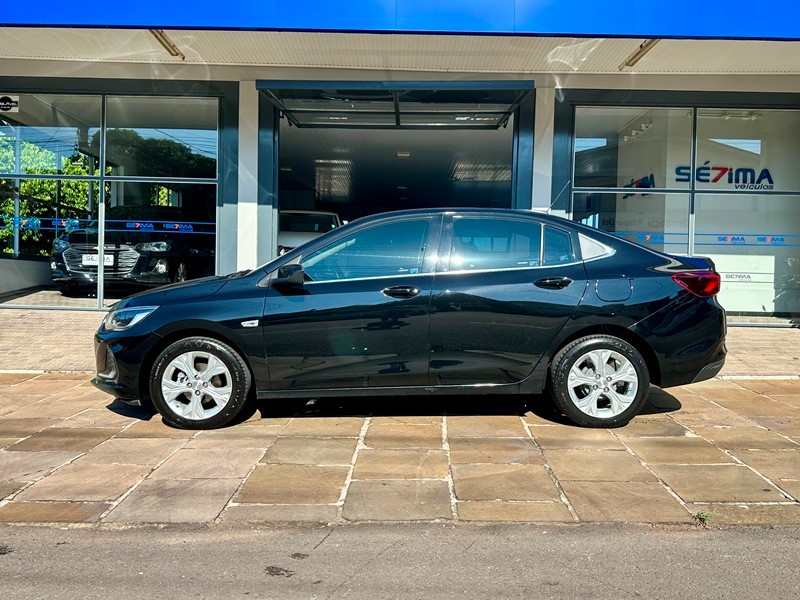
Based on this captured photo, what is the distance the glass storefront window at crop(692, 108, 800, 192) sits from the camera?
10039mm

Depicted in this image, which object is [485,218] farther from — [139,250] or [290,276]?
[139,250]

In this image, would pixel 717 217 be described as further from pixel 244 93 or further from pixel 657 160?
pixel 244 93

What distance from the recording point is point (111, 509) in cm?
371

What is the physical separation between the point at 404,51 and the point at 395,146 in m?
6.85

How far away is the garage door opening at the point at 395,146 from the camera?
379 inches

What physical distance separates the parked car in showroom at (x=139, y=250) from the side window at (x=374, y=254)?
202 inches

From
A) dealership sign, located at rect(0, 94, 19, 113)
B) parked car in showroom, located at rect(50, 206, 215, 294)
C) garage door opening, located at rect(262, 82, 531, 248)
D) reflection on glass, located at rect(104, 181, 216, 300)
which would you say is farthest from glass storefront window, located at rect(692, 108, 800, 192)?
dealership sign, located at rect(0, 94, 19, 113)

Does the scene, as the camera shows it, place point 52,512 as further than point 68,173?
No

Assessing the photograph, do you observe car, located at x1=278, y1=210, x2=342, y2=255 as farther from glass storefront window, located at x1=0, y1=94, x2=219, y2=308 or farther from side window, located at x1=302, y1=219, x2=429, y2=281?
side window, located at x1=302, y1=219, x2=429, y2=281

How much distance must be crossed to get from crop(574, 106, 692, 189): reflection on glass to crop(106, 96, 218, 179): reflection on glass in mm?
A: 5360

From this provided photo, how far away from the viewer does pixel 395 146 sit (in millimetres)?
15219

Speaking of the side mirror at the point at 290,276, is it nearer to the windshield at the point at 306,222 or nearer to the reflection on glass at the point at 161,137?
the reflection on glass at the point at 161,137

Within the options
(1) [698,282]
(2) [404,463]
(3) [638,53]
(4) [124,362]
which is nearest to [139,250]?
(4) [124,362]

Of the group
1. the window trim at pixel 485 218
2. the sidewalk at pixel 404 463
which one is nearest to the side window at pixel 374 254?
the window trim at pixel 485 218
